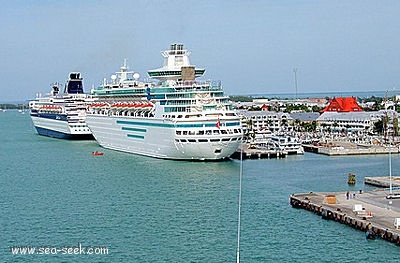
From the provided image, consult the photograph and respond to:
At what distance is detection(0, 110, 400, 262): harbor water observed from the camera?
18078 mm

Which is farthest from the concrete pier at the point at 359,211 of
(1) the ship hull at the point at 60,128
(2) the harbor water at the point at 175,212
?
(1) the ship hull at the point at 60,128

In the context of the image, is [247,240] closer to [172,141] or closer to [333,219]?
[333,219]

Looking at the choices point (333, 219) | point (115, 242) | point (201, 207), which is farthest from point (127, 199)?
point (333, 219)

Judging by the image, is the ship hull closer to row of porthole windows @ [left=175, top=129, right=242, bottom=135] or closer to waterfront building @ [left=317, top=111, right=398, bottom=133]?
waterfront building @ [left=317, top=111, right=398, bottom=133]

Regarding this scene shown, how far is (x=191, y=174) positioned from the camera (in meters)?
31.1

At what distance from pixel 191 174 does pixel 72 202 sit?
7674mm

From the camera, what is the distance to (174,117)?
3512cm

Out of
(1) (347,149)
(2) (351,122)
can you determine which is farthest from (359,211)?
(2) (351,122)

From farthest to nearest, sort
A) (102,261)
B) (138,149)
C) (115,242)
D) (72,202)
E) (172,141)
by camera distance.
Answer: (138,149) < (172,141) < (72,202) < (115,242) < (102,261)

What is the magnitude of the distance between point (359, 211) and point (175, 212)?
20.4 ft

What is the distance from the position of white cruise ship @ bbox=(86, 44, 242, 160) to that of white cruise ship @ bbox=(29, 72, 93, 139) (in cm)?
989

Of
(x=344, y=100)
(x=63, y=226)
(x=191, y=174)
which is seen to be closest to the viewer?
(x=63, y=226)

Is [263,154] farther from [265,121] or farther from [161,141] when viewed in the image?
[265,121]

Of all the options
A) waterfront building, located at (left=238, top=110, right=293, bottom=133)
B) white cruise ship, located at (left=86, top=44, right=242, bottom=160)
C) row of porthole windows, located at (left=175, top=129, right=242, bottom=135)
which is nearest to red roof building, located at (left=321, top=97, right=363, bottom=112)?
waterfront building, located at (left=238, top=110, right=293, bottom=133)
